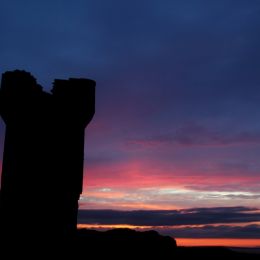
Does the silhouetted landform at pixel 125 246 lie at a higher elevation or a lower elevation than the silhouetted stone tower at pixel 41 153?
lower

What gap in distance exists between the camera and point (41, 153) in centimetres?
1393

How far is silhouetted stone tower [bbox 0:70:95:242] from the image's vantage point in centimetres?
1326

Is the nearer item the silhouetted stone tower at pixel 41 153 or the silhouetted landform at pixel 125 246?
the silhouetted stone tower at pixel 41 153

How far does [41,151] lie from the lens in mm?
13938

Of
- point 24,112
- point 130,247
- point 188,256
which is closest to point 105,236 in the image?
point 130,247

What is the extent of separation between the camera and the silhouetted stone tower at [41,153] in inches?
522

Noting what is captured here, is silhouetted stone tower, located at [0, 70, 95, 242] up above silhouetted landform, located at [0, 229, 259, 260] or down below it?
above

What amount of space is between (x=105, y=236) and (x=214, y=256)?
32.6ft

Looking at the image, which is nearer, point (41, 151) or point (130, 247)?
point (41, 151)

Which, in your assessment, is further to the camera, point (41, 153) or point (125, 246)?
point (125, 246)

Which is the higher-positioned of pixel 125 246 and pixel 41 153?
pixel 41 153

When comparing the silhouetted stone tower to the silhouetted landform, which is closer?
the silhouetted stone tower

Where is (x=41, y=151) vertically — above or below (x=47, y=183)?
above

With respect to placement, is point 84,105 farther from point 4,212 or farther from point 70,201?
point 4,212
